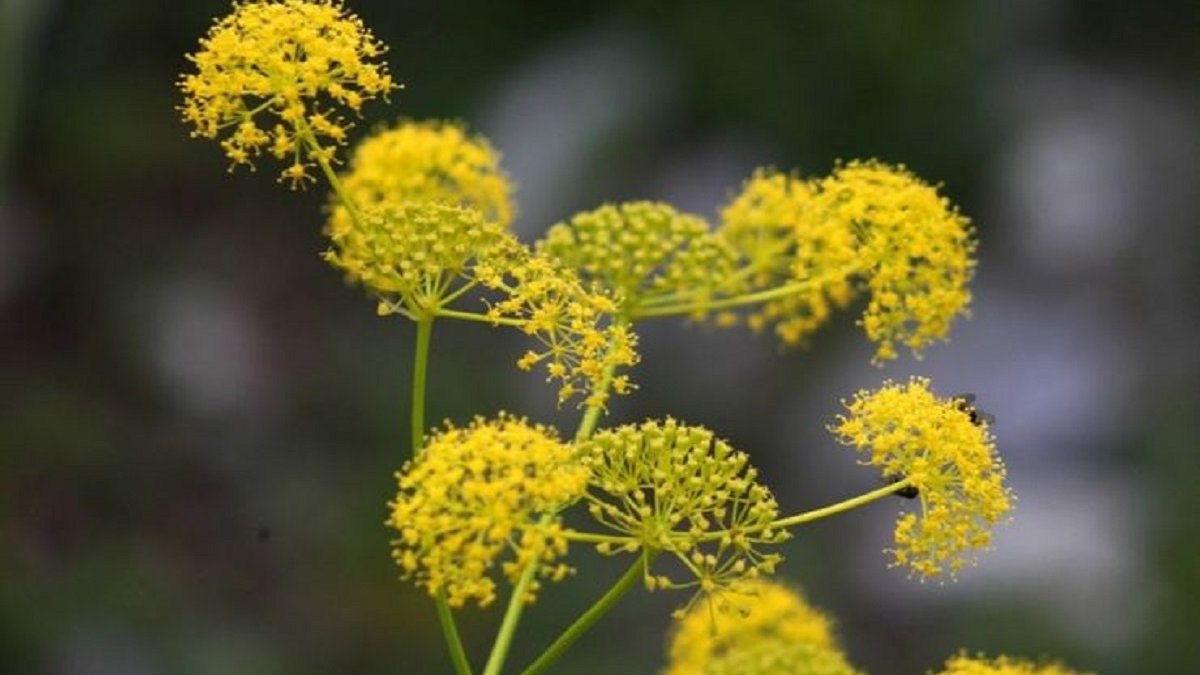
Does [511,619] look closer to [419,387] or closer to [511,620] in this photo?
[511,620]

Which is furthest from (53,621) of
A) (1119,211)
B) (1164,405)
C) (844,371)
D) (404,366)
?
(1119,211)

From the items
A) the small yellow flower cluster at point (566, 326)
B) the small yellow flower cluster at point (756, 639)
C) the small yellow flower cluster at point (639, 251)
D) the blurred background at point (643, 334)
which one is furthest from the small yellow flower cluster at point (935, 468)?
the blurred background at point (643, 334)

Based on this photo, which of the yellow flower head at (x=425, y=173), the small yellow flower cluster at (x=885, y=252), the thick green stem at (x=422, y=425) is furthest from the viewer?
the yellow flower head at (x=425, y=173)

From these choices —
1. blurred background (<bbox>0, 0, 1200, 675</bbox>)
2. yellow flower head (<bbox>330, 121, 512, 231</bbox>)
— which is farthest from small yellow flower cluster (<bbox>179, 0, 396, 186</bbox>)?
blurred background (<bbox>0, 0, 1200, 675</bbox>)

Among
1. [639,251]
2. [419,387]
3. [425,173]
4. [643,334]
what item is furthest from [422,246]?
[643,334]

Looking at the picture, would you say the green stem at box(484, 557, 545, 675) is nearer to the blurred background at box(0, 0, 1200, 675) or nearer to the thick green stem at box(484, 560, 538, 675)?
the thick green stem at box(484, 560, 538, 675)

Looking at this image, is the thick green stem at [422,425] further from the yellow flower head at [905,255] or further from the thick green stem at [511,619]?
the yellow flower head at [905,255]

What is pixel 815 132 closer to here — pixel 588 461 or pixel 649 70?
pixel 649 70
